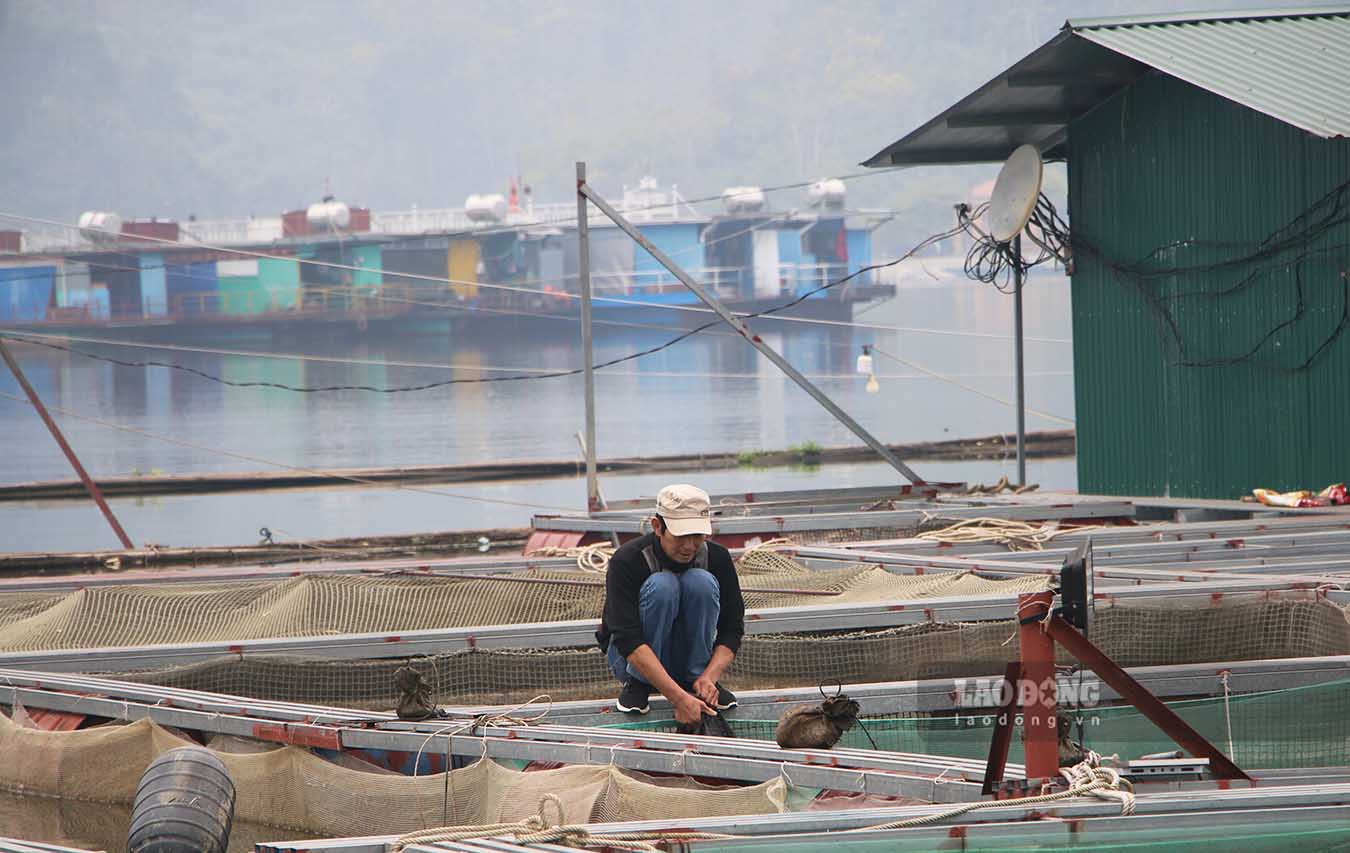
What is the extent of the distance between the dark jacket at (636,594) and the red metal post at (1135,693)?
1.80 meters

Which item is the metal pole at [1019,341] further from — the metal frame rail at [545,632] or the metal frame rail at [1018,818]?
the metal frame rail at [1018,818]

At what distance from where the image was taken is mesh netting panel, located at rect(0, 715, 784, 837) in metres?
4.58

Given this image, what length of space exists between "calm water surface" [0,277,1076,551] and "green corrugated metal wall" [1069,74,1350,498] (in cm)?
918

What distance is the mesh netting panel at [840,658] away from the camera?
6145 millimetres

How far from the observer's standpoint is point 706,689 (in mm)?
5445

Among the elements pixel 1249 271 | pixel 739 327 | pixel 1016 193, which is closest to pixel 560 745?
pixel 739 327

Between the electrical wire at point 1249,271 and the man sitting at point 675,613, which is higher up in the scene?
the electrical wire at point 1249,271

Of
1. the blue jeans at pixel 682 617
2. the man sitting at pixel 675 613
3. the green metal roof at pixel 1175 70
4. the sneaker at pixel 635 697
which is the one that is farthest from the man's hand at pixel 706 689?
the green metal roof at pixel 1175 70

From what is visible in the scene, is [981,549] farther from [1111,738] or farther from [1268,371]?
[1111,738]

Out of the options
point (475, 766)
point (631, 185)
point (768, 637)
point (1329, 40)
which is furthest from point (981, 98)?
point (631, 185)

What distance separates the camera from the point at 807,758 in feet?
15.7

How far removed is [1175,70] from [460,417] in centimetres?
4319

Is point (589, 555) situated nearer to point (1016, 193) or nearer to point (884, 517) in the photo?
point (884, 517)

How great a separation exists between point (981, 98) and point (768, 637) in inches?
257
